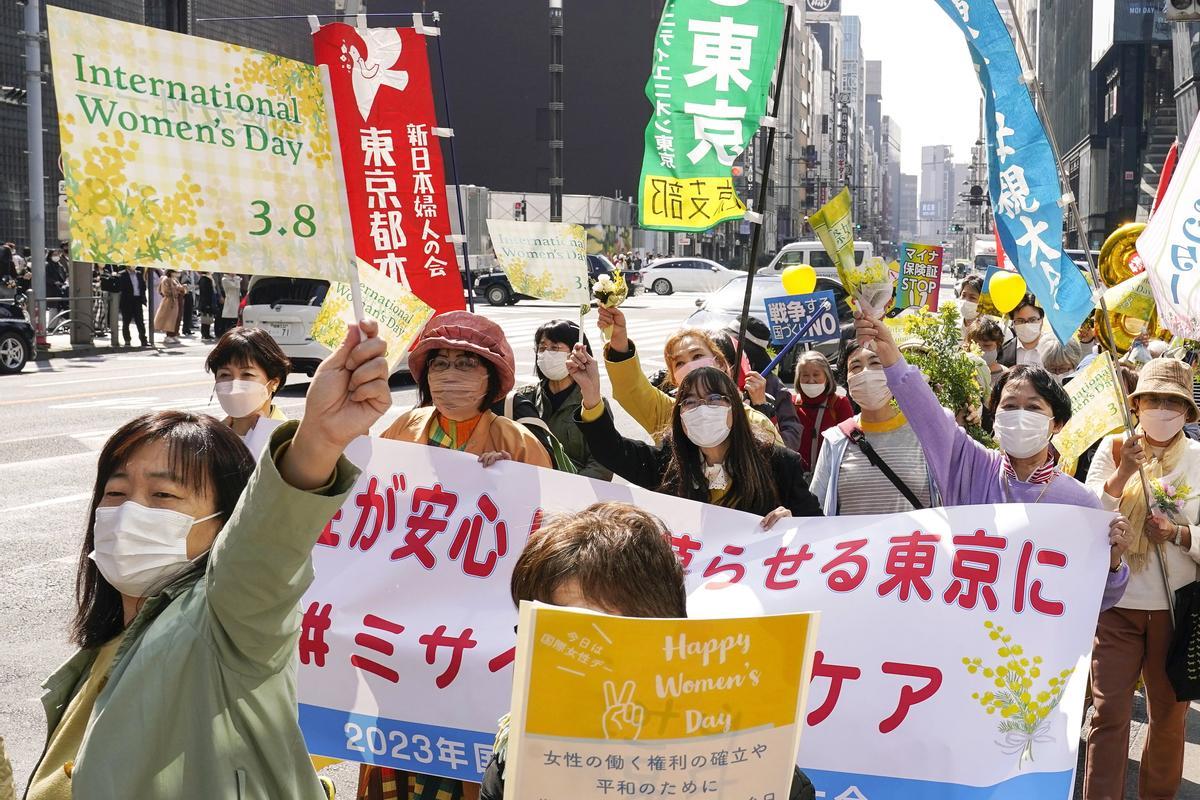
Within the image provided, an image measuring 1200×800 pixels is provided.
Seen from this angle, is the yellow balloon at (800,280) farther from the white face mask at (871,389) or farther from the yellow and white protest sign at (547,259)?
the white face mask at (871,389)

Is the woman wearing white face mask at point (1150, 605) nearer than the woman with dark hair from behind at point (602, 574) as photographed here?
No

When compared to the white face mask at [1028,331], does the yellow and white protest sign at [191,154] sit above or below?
above

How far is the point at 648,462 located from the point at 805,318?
3.00 metres

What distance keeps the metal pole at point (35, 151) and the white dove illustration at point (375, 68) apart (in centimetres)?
1845

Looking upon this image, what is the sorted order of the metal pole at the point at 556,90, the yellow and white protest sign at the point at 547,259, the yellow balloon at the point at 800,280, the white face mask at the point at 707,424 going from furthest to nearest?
the metal pole at the point at 556,90
the yellow balloon at the point at 800,280
the yellow and white protest sign at the point at 547,259
the white face mask at the point at 707,424

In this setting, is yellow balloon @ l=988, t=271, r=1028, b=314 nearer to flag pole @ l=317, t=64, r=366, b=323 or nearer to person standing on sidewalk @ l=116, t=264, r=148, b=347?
flag pole @ l=317, t=64, r=366, b=323

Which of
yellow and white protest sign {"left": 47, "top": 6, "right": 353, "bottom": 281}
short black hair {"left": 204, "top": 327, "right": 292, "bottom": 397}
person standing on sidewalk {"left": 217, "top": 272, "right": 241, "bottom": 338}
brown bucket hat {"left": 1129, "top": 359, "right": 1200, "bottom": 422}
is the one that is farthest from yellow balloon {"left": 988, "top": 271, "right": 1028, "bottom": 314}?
person standing on sidewalk {"left": 217, "top": 272, "right": 241, "bottom": 338}

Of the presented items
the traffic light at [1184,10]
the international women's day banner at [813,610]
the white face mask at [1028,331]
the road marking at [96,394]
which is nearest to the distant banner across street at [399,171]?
the international women's day banner at [813,610]

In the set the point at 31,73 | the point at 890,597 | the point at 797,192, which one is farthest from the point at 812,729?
the point at 797,192

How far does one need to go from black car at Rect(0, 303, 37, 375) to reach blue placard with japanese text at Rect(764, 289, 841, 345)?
14977 millimetres

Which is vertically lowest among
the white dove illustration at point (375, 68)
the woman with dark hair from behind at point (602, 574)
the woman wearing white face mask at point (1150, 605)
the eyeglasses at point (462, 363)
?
the woman wearing white face mask at point (1150, 605)

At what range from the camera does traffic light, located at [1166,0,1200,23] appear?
8.77m

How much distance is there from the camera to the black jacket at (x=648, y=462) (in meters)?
4.40

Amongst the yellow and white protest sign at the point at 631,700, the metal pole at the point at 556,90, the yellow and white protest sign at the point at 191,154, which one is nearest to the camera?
the yellow and white protest sign at the point at 631,700
